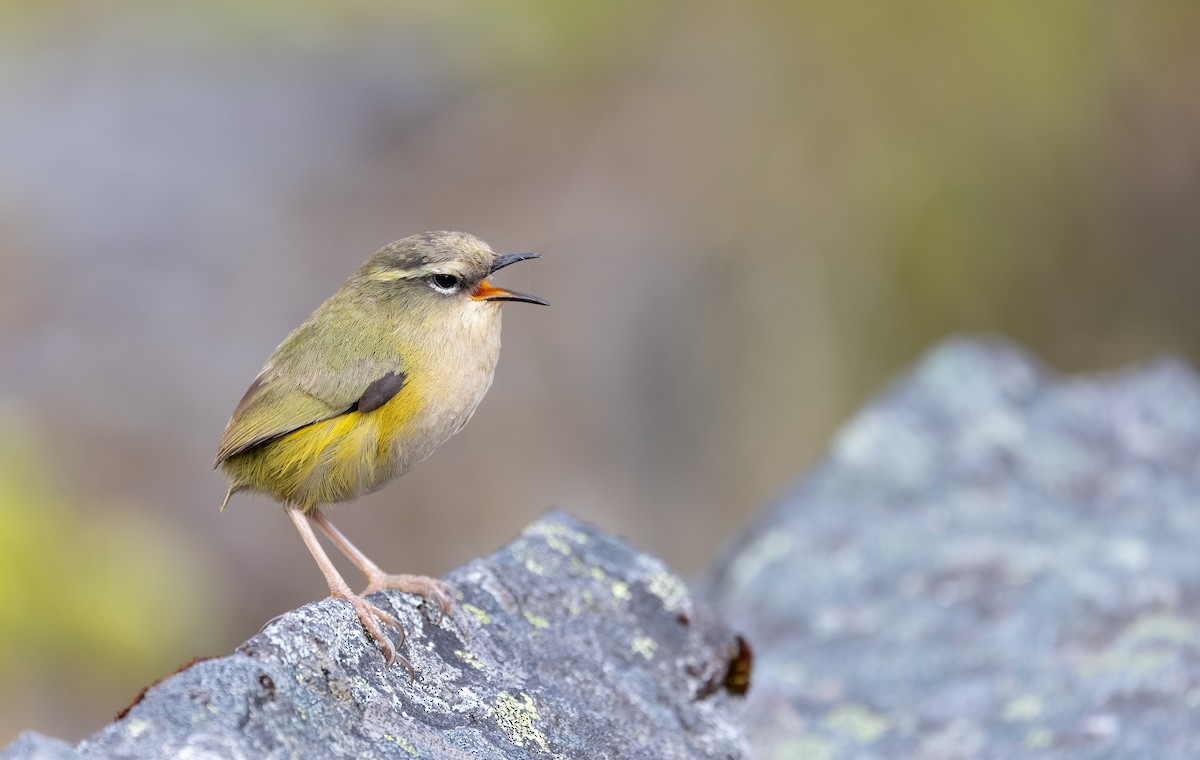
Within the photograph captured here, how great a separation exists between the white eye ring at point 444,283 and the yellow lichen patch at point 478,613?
3.77 feet

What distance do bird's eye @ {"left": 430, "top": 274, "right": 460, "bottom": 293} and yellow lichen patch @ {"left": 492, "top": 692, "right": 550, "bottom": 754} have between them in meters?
1.46

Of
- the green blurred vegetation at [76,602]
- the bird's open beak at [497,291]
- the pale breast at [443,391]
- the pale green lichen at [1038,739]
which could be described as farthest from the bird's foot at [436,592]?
the green blurred vegetation at [76,602]

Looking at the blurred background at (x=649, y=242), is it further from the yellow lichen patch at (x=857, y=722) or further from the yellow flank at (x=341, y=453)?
the yellow lichen patch at (x=857, y=722)

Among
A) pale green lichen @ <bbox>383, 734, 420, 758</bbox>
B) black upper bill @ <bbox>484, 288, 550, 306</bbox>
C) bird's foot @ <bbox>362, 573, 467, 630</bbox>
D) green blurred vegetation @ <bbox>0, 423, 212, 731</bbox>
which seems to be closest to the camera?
pale green lichen @ <bbox>383, 734, 420, 758</bbox>

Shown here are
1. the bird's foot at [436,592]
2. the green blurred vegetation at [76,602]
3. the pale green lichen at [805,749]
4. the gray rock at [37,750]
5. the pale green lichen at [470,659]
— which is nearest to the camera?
the gray rock at [37,750]

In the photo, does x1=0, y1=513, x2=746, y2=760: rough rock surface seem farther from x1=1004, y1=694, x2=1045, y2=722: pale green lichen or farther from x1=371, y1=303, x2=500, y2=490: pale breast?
x1=1004, y1=694, x2=1045, y2=722: pale green lichen

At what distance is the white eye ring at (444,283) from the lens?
399 cm

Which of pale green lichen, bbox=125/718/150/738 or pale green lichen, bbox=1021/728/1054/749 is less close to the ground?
pale green lichen, bbox=1021/728/1054/749

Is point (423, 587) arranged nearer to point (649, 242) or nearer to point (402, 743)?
point (402, 743)

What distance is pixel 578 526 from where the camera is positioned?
12.4 feet

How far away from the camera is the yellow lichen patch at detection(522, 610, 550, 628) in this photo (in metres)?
3.25

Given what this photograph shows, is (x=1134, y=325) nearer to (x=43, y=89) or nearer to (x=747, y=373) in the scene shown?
(x=747, y=373)

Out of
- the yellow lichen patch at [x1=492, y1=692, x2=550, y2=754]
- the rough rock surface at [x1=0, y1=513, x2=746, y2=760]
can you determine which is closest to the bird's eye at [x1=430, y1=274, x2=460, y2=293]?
the rough rock surface at [x1=0, y1=513, x2=746, y2=760]

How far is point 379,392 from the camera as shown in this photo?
3.78 metres
